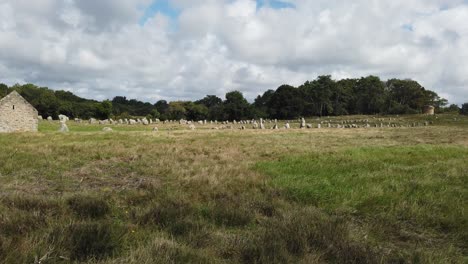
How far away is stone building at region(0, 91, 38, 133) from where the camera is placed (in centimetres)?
2683

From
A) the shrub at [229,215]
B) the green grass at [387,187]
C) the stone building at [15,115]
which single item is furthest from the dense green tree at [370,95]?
the shrub at [229,215]

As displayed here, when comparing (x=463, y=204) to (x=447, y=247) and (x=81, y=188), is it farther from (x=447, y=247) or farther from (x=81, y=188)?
(x=81, y=188)

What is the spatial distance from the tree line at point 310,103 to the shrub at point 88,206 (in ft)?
227

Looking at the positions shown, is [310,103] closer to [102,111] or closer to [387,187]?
[102,111]

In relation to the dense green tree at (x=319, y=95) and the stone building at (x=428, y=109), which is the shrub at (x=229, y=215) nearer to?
the stone building at (x=428, y=109)

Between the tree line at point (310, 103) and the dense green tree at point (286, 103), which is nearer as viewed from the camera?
the tree line at point (310, 103)

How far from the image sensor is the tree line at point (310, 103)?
Result: 75531 millimetres

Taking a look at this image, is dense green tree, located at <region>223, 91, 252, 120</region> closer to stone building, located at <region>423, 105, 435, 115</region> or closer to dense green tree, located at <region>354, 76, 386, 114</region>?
dense green tree, located at <region>354, 76, 386, 114</region>

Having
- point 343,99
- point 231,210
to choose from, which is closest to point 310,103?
point 343,99

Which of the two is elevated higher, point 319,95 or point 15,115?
point 319,95

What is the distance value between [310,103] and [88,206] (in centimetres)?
7954

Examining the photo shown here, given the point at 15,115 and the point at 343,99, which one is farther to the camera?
the point at 343,99

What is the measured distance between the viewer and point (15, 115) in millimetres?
27344

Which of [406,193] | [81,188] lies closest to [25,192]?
[81,188]
